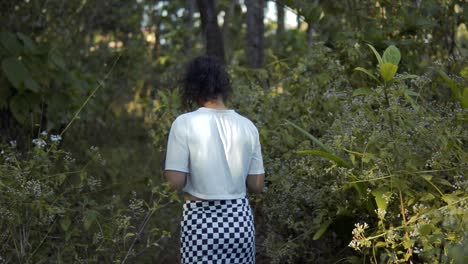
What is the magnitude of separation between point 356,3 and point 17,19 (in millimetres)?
3388

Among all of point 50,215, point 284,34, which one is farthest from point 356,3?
point 284,34

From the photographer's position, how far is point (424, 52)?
7422mm

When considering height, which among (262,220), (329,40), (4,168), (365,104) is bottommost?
(262,220)

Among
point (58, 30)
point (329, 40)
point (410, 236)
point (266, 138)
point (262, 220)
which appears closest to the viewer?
point (410, 236)

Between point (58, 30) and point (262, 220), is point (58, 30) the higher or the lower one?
the higher one

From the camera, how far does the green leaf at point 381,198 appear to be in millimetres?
4555

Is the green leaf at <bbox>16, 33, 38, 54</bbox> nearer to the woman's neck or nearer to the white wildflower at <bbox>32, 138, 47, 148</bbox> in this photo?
the white wildflower at <bbox>32, 138, 47, 148</bbox>

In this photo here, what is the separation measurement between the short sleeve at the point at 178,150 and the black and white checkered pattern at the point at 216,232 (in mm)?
214

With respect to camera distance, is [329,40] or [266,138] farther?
[329,40]

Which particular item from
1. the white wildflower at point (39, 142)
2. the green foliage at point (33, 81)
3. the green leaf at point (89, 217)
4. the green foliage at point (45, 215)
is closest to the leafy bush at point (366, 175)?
the green foliage at point (45, 215)

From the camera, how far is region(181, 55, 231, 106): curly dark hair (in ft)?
14.7

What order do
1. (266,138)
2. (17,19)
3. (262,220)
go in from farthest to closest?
(17,19) → (262,220) → (266,138)

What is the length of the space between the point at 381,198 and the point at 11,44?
3.90m

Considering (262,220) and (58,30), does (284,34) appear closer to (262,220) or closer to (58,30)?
(58,30)
